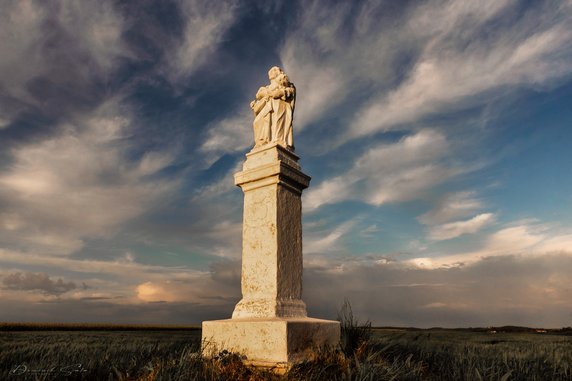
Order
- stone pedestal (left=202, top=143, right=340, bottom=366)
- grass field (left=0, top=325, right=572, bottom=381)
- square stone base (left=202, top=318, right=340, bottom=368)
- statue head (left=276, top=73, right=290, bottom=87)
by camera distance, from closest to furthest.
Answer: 1. grass field (left=0, top=325, right=572, bottom=381)
2. square stone base (left=202, top=318, right=340, bottom=368)
3. stone pedestal (left=202, top=143, right=340, bottom=366)
4. statue head (left=276, top=73, right=290, bottom=87)

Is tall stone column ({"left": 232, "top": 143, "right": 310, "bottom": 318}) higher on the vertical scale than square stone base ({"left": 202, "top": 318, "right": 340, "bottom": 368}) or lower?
higher

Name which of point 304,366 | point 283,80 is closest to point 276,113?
point 283,80

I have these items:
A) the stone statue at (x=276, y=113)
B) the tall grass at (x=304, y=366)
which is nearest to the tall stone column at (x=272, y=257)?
the stone statue at (x=276, y=113)

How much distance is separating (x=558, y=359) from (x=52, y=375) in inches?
280

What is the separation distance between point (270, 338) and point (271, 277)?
3.36 feet

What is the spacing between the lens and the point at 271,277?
6016 mm

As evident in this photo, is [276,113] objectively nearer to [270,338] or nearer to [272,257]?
[272,257]

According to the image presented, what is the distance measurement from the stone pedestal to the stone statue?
35cm

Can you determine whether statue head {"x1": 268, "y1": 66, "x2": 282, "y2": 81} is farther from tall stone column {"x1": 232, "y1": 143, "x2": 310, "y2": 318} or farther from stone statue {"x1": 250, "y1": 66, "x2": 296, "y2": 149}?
tall stone column {"x1": 232, "y1": 143, "x2": 310, "y2": 318}

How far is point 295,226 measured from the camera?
662 centimetres

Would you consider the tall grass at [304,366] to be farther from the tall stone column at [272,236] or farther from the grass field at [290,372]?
the tall stone column at [272,236]

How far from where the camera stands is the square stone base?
16.7 ft

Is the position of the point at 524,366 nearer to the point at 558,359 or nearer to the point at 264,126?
the point at 558,359

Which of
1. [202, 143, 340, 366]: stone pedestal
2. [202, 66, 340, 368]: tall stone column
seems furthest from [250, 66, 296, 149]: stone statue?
[202, 143, 340, 366]: stone pedestal
